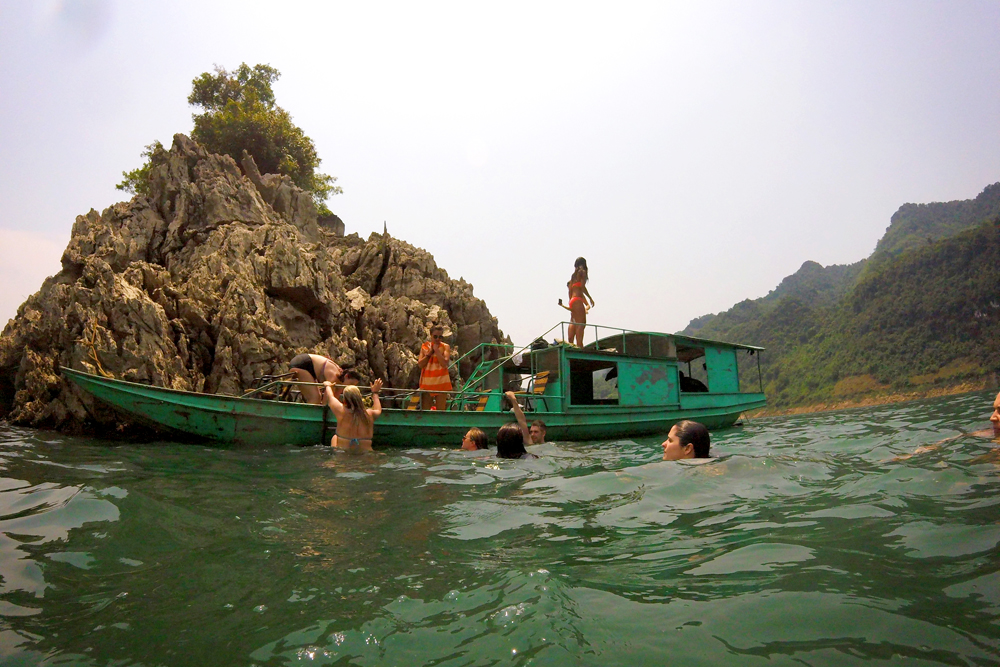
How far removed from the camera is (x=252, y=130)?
31375 mm

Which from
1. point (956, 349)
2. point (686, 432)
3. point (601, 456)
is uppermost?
point (956, 349)

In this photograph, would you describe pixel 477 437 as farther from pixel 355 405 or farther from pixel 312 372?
pixel 312 372

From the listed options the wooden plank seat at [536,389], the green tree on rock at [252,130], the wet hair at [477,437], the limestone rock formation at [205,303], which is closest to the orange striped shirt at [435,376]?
the wooden plank seat at [536,389]

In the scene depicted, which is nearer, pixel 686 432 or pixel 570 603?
pixel 570 603

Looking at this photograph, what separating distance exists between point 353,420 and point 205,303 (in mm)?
11257

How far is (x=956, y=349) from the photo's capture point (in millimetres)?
51719

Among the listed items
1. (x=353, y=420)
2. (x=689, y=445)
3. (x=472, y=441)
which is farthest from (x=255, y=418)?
(x=689, y=445)

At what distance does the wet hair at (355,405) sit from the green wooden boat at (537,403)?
1832mm

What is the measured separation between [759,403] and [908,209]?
4504 inches

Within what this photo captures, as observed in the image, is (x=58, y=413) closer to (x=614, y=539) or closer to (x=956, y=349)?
(x=614, y=539)

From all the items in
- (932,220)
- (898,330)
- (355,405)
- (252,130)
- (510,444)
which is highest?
(932,220)

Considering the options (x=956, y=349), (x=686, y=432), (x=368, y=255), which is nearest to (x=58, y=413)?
(x=368, y=255)

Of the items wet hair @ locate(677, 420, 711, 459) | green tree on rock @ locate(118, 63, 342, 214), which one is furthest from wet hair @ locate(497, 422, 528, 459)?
green tree on rock @ locate(118, 63, 342, 214)

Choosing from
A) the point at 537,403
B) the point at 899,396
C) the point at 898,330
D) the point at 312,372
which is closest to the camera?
the point at 312,372
